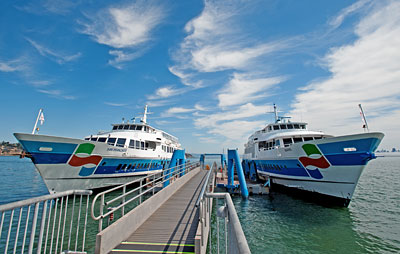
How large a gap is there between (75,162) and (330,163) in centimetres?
1705

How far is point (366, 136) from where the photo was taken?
10742mm

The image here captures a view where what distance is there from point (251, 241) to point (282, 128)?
16377 millimetres

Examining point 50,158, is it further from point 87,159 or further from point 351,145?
point 351,145

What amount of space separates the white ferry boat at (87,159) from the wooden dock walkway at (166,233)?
850cm

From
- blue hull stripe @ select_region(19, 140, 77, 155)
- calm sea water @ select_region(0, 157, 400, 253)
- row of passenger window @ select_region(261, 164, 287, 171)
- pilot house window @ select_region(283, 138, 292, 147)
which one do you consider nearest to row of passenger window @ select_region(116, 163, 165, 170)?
blue hull stripe @ select_region(19, 140, 77, 155)

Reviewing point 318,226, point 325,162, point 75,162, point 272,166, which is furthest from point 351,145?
point 75,162

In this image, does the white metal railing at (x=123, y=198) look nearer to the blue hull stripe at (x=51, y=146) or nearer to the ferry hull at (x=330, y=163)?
the blue hull stripe at (x=51, y=146)

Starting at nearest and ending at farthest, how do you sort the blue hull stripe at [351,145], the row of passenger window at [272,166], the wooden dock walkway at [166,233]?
the wooden dock walkway at [166,233]
the blue hull stripe at [351,145]
the row of passenger window at [272,166]

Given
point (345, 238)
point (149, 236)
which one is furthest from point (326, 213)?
point (149, 236)

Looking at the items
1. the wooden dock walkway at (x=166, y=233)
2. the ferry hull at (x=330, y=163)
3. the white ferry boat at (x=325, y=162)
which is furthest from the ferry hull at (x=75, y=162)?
the ferry hull at (x=330, y=163)

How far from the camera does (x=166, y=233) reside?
5340 mm

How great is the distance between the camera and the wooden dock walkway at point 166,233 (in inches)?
180

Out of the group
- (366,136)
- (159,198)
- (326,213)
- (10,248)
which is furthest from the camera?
(326,213)

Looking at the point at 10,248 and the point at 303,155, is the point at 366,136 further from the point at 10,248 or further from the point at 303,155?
the point at 10,248
